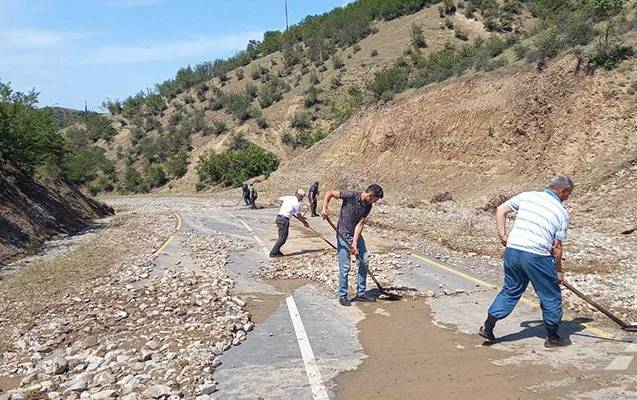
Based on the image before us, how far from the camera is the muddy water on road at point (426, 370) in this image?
5.52m

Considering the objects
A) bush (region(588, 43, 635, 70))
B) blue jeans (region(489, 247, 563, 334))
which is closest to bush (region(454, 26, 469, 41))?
bush (region(588, 43, 635, 70))

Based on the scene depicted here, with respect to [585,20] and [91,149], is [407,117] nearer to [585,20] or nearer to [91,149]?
[585,20]

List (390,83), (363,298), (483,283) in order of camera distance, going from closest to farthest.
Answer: (363,298), (483,283), (390,83)

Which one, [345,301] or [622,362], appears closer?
[622,362]

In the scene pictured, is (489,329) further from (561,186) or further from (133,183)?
(133,183)

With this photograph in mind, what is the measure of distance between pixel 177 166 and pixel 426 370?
60.6 metres

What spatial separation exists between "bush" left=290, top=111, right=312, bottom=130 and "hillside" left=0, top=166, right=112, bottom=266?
28.6 m

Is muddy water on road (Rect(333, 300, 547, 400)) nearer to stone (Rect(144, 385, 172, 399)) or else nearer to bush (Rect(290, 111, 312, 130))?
stone (Rect(144, 385, 172, 399))

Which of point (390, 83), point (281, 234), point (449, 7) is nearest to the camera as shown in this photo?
point (281, 234)

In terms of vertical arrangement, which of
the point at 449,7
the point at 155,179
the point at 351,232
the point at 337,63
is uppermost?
the point at 449,7

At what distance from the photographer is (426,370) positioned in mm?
6105

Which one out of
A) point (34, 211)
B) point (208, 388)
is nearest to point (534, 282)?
point (208, 388)

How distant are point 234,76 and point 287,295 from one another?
7474cm

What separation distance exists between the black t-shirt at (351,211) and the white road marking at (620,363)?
408cm
